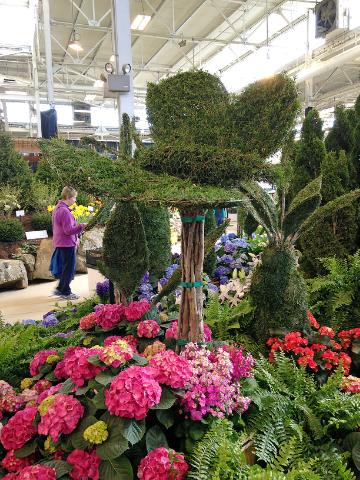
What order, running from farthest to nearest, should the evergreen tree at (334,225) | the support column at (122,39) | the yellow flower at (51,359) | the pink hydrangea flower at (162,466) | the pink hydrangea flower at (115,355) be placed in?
the support column at (122,39) < the evergreen tree at (334,225) < the yellow flower at (51,359) < the pink hydrangea flower at (115,355) < the pink hydrangea flower at (162,466)

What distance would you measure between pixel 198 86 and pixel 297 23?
31.4 feet

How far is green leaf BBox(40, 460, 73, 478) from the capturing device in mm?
1295

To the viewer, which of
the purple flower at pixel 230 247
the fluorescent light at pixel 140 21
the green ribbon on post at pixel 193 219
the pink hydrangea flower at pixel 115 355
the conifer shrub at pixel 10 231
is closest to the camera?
the pink hydrangea flower at pixel 115 355

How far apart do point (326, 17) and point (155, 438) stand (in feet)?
26.7

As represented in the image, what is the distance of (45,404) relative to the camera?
1442 millimetres

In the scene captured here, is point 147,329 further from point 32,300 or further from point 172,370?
point 32,300

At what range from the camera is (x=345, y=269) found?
2.88 metres

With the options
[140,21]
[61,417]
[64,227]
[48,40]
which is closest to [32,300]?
[64,227]

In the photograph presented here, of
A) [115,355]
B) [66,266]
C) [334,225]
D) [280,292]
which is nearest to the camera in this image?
[115,355]

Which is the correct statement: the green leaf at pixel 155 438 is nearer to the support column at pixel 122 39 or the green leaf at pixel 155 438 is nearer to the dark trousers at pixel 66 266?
the support column at pixel 122 39

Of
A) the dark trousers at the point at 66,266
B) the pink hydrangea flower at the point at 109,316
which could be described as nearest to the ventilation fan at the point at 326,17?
the dark trousers at the point at 66,266

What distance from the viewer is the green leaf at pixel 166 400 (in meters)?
1.35

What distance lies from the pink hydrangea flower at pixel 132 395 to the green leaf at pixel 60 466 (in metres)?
0.24

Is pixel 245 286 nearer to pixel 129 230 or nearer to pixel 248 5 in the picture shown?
pixel 129 230
